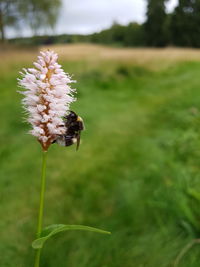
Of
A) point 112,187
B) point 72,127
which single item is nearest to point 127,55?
point 112,187

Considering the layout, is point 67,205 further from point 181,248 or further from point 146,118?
point 146,118

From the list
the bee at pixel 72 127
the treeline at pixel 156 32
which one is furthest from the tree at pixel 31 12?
the bee at pixel 72 127

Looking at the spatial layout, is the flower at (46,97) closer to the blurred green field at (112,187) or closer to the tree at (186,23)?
the blurred green field at (112,187)

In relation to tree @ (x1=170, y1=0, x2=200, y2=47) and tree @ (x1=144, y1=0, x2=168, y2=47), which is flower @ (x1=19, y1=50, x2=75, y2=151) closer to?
tree @ (x1=170, y1=0, x2=200, y2=47)

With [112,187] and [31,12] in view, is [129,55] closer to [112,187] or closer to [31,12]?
[31,12]

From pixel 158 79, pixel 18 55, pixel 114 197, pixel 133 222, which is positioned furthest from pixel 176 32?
pixel 133 222

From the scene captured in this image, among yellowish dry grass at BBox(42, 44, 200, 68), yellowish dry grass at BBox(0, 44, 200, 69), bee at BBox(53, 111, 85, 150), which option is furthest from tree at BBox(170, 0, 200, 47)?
bee at BBox(53, 111, 85, 150)
